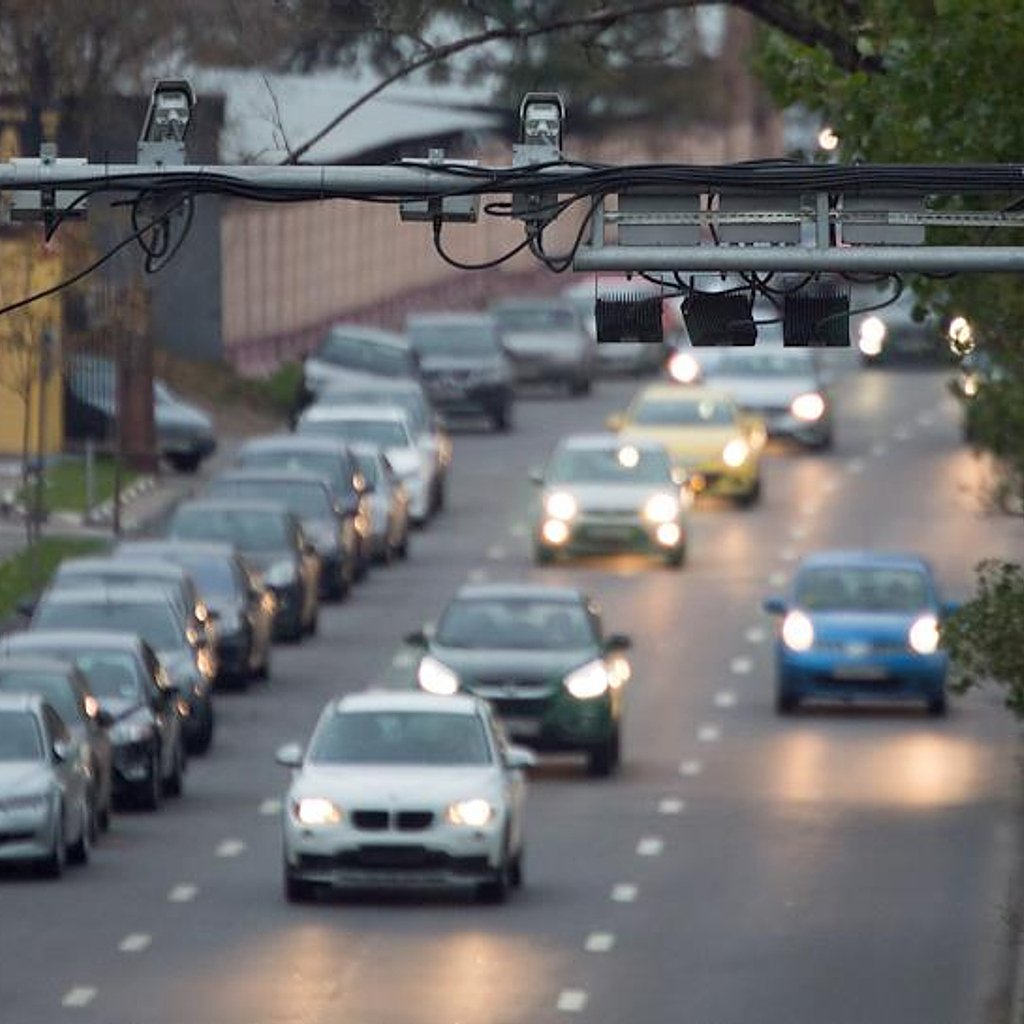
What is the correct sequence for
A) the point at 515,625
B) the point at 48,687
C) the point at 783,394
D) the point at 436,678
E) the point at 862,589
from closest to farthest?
the point at 48,687 → the point at 436,678 → the point at 515,625 → the point at 862,589 → the point at 783,394

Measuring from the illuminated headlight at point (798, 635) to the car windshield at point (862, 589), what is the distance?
0.60m

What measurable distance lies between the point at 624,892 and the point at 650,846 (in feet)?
8.87

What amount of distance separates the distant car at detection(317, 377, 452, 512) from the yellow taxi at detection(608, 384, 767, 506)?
97.6 inches

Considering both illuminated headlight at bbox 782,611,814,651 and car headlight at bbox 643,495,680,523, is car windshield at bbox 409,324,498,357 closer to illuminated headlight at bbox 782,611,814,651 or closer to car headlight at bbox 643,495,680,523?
car headlight at bbox 643,495,680,523

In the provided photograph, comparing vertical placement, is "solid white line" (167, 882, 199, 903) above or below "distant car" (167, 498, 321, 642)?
below

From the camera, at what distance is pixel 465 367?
65.5 meters

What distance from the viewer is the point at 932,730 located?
39.5 meters

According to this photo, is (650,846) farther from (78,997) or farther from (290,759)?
(78,997)

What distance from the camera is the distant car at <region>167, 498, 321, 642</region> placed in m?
44.5

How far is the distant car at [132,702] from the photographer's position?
33.2m

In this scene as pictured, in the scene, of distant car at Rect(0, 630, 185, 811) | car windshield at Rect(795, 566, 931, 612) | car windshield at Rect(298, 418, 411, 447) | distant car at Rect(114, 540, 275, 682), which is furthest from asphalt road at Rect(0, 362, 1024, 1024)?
car windshield at Rect(298, 418, 411, 447)

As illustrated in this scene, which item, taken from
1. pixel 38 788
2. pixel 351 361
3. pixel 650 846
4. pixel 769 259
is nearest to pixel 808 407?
pixel 351 361

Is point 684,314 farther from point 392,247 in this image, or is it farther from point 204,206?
point 392,247

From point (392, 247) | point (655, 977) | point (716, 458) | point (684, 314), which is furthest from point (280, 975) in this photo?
point (392, 247)
